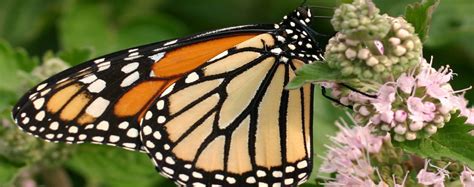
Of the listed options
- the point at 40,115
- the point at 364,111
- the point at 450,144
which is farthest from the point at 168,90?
the point at 450,144

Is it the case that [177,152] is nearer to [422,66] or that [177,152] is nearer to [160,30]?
[422,66]

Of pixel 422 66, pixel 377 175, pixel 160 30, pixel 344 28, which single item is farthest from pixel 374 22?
pixel 160 30

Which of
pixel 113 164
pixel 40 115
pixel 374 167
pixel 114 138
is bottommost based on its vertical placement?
pixel 113 164

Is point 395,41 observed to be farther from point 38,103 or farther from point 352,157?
point 38,103

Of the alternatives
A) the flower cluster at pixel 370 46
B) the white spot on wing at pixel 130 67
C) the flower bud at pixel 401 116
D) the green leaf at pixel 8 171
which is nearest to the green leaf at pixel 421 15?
the flower cluster at pixel 370 46

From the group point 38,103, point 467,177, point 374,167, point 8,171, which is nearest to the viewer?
point 467,177
